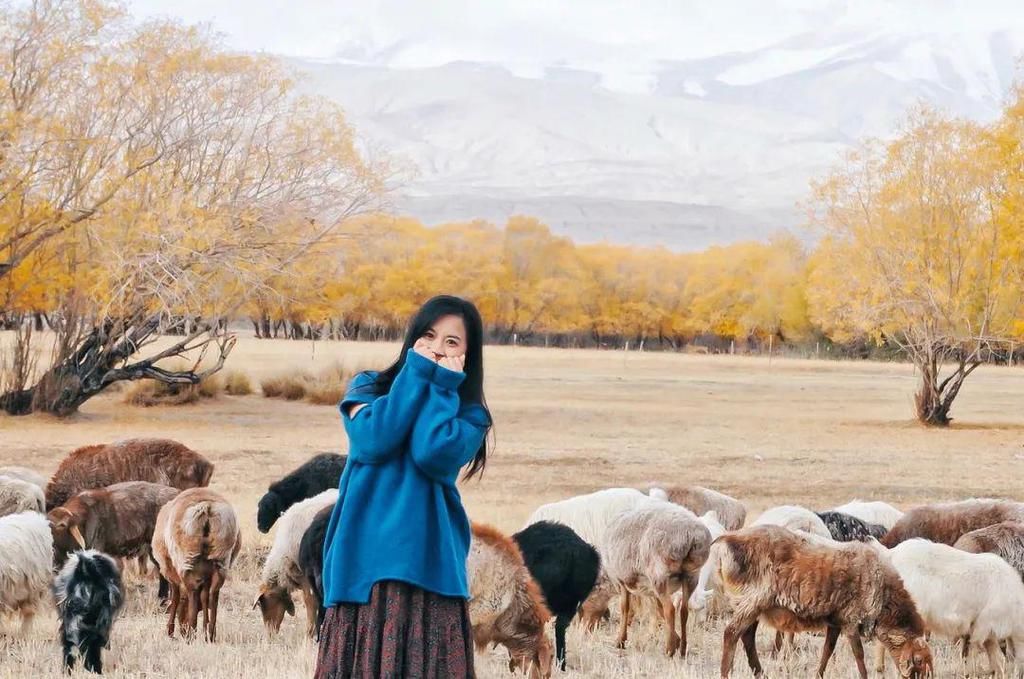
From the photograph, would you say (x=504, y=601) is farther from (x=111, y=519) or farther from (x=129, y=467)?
(x=129, y=467)

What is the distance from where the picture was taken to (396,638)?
434 cm

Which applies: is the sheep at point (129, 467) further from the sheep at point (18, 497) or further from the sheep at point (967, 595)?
the sheep at point (967, 595)

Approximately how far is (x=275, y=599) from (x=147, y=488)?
1.77m

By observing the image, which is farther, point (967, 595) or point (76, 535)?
point (76, 535)

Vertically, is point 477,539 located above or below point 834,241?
below

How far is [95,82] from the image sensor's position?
2766cm

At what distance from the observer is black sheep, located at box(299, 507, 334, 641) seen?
27.3 feet

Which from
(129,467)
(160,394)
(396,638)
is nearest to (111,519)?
(129,467)

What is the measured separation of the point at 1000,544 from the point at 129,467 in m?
7.98

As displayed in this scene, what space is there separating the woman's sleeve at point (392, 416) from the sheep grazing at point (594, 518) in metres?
5.35

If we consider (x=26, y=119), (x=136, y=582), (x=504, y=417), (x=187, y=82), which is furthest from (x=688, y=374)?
(x=136, y=582)

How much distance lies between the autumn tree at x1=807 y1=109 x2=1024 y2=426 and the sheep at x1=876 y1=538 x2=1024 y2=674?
2245 centimetres

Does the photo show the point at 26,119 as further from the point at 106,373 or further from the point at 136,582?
the point at 136,582

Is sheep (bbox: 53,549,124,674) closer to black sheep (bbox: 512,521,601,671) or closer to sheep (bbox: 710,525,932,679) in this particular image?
black sheep (bbox: 512,521,601,671)
